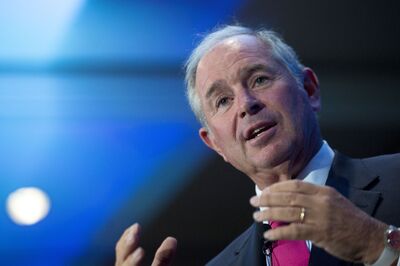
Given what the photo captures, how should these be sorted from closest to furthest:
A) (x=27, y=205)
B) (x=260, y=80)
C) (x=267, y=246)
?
(x=267, y=246) → (x=260, y=80) → (x=27, y=205)

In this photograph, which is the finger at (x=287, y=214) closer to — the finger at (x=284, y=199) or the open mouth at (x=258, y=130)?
the finger at (x=284, y=199)

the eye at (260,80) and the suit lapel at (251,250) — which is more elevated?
the eye at (260,80)

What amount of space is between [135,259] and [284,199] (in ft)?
1.68

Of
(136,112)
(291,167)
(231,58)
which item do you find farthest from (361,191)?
(136,112)

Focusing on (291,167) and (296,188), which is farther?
(291,167)

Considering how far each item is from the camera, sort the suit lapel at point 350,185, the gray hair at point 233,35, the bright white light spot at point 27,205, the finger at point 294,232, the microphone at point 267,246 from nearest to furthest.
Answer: the finger at point 294,232, the suit lapel at point 350,185, the microphone at point 267,246, the gray hair at point 233,35, the bright white light spot at point 27,205

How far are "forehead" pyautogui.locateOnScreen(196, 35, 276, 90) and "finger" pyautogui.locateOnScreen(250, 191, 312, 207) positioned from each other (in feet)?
2.38

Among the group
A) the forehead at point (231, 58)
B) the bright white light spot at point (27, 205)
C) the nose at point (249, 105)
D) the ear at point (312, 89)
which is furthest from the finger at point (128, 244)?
the bright white light spot at point (27, 205)

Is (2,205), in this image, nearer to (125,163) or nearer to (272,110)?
(125,163)

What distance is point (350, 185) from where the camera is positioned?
157 centimetres

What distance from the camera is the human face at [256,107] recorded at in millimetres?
1684

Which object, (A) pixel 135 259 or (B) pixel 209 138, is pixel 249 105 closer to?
(B) pixel 209 138

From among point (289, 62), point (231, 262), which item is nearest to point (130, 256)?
point (231, 262)

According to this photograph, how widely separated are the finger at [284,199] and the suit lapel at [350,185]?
0.35m
